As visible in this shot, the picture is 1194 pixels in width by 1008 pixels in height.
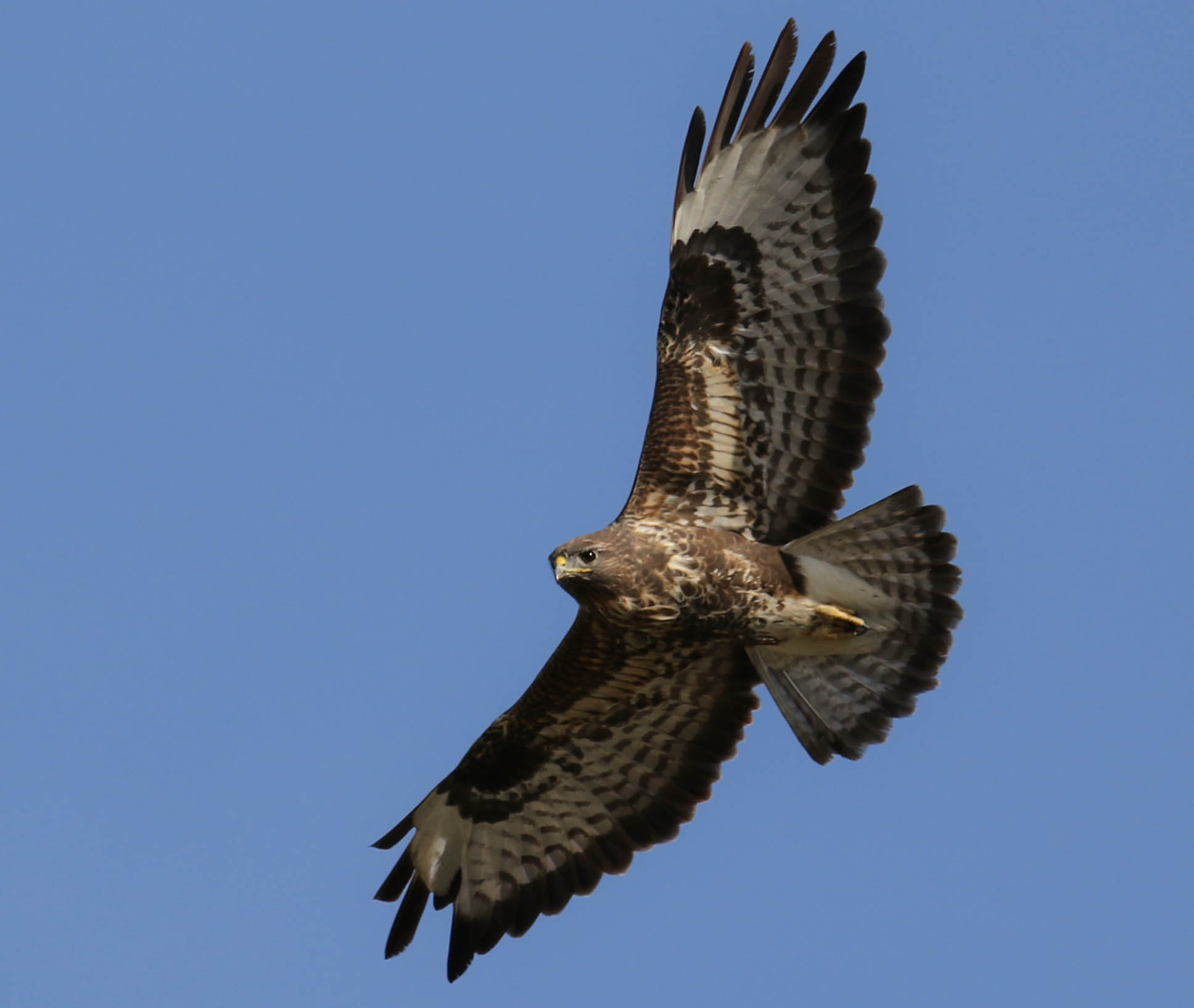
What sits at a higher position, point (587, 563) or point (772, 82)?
point (772, 82)

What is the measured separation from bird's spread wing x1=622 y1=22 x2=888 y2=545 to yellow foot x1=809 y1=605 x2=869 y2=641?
0.45m

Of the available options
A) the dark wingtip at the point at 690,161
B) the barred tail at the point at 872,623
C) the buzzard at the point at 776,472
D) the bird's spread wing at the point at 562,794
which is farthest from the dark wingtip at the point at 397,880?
the dark wingtip at the point at 690,161

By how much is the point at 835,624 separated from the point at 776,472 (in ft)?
2.97

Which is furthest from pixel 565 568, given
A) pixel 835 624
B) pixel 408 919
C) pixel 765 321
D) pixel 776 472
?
pixel 408 919

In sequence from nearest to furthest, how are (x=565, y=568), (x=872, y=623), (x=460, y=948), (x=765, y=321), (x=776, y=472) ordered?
(x=565, y=568) → (x=765, y=321) → (x=776, y=472) → (x=872, y=623) → (x=460, y=948)

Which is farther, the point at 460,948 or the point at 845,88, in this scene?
the point at 460,948

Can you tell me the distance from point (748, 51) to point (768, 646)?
333cm

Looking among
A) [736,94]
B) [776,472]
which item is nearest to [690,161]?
[736,94]

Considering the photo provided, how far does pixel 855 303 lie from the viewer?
11.1m

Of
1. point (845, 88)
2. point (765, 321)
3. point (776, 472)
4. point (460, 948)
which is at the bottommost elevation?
point (460, 948)

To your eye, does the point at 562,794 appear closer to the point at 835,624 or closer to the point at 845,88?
the point at 835,624

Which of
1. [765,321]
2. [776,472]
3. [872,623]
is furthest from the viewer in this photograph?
[872,623]

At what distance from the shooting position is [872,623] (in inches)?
453

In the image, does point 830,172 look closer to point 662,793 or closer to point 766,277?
point 766,277
